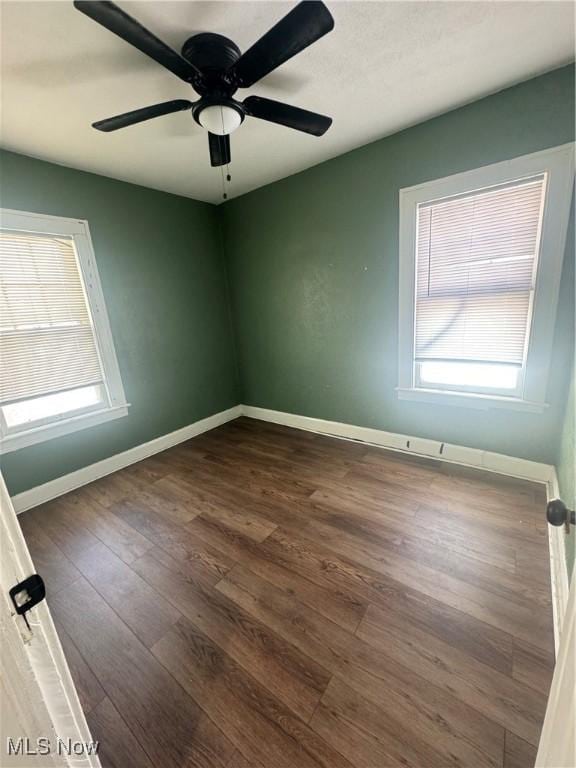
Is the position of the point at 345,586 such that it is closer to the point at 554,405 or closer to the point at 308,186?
the point at 554,405

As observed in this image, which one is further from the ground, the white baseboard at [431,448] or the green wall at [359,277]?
the green wall at [359,277]

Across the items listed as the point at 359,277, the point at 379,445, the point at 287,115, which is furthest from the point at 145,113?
the point at 379,445

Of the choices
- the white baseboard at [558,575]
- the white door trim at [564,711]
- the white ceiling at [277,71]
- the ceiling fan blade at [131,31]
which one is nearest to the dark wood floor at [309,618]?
the white baseboard at [558,575]

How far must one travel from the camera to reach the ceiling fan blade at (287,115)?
1435 mm

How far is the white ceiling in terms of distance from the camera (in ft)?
4.21

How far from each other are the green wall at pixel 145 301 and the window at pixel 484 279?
2.21m

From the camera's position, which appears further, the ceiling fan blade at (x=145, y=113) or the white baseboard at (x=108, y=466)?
the white baseboard at (x=108, y=466)

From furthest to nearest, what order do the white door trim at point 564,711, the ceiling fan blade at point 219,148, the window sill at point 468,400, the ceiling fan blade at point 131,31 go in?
the window sill at point 468,400
the ceiling fan blade at point 219,148
the ceiling fan blade at point 131,31
the white door trim at point 564,711

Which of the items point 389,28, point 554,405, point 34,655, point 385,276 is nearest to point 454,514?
point 554,405

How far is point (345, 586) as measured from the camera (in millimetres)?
1513

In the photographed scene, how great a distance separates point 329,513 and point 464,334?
66.9 inches

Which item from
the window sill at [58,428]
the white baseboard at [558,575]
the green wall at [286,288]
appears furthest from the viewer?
the window sill at [58,428]

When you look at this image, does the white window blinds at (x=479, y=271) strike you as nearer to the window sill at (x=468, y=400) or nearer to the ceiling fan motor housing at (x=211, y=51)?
the window sill at (x=468, y=400)

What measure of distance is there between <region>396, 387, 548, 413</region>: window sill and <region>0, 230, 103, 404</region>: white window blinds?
9.49ft
